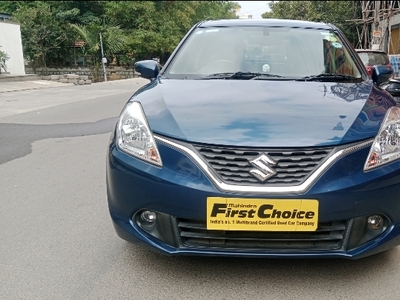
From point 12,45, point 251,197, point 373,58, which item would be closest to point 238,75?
point 251,197

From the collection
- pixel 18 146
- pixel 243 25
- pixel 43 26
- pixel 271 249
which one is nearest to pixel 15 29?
pixel 43 26

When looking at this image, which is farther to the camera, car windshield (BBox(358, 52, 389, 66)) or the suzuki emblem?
car windshield (BBox(358, 52, 389, 66))

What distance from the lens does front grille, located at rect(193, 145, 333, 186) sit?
214 cm

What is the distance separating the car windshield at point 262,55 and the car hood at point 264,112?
324 millimetres

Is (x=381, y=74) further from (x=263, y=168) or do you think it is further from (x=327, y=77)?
(x=263, y=168)

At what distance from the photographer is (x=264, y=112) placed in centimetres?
243

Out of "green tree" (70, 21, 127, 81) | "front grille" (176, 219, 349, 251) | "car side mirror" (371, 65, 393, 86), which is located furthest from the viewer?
"green tree" (70, 21, 127, 81)

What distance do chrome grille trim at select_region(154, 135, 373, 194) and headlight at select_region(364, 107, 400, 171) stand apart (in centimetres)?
7

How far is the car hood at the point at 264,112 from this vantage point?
2229 millimetres

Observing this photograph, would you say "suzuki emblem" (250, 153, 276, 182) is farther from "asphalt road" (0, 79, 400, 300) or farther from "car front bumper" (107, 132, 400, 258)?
"asphalt road" (0, 79, 400, 300)

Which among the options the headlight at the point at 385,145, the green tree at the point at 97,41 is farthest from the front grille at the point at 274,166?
the green tree at the point at 97,41

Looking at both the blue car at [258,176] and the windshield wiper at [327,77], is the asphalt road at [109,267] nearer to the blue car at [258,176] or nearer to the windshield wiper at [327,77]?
the blue car at [258,176]

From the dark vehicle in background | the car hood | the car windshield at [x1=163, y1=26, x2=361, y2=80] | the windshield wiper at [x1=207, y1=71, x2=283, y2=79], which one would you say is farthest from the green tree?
the car hood

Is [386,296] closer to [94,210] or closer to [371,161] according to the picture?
[371,161]
